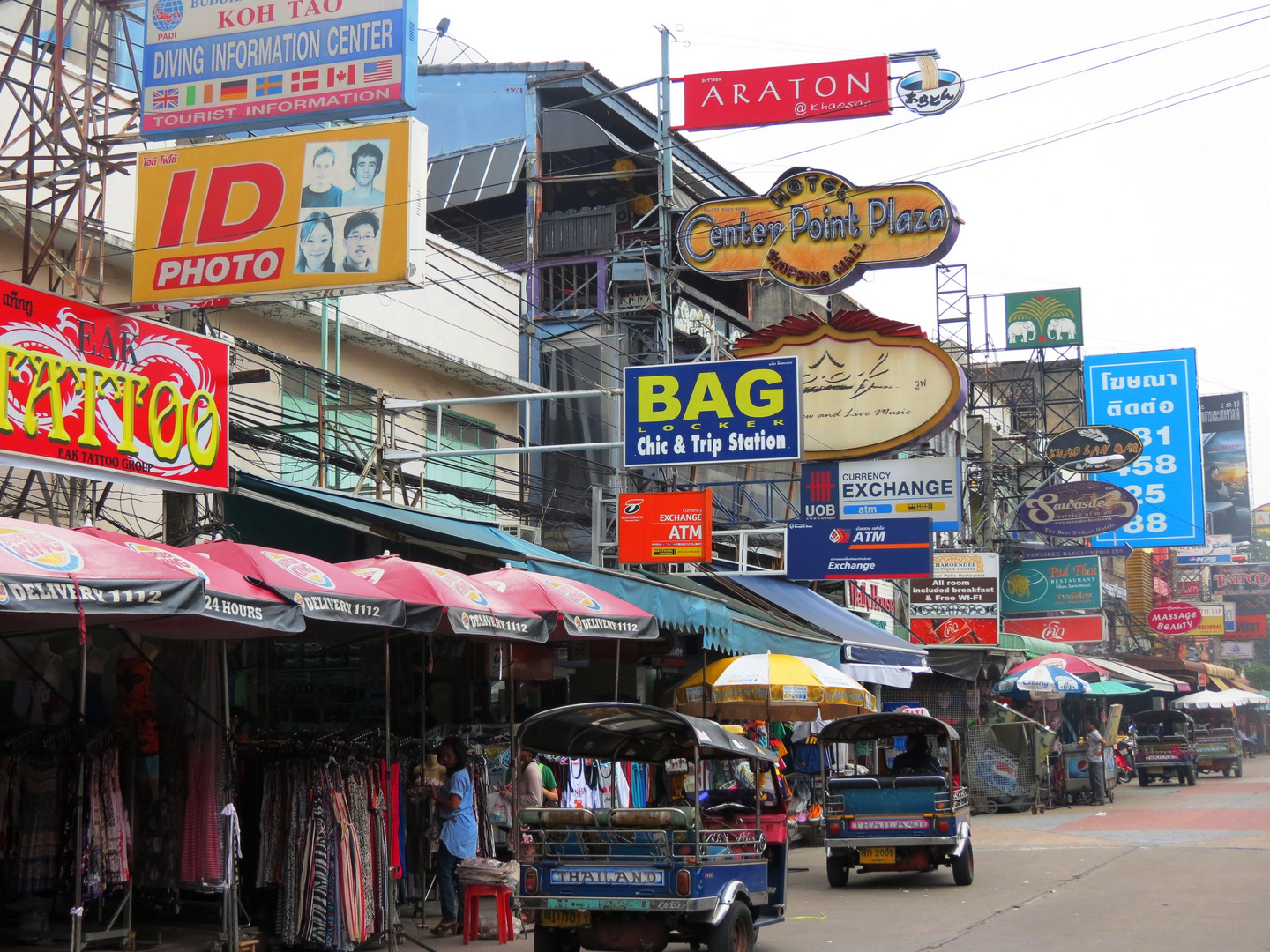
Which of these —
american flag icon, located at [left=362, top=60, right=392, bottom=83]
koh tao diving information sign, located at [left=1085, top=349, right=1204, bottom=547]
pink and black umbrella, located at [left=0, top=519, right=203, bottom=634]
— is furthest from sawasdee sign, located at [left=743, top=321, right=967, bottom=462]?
koh tao diving information sign, located at [left=1085, top=349, right=1204, bottom=547]

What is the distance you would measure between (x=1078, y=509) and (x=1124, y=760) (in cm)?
929

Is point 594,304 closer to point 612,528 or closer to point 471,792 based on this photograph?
point 612,528

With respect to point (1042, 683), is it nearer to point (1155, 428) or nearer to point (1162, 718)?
point (1162, 718)

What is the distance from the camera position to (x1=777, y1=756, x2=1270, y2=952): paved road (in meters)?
11.3

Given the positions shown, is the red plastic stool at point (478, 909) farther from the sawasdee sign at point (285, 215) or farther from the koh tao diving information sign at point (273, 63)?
the koh tao diving information sign at point (273, 63)

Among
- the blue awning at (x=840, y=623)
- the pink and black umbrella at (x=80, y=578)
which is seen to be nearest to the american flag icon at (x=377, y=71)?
the pink and black umbrella at (x=80, y=578)

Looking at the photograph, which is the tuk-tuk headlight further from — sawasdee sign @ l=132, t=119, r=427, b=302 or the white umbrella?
the white umbrella

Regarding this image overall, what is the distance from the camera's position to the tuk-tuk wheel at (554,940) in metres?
10.0

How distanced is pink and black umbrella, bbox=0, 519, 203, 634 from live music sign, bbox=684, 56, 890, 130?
51.8 feet

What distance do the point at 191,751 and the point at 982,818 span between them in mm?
19521

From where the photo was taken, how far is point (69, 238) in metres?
15.9

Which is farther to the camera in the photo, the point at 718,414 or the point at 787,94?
the point at 787,94

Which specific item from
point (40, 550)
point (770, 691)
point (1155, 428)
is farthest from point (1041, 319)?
point (40, 550)

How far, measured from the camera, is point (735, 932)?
32.8 ft
